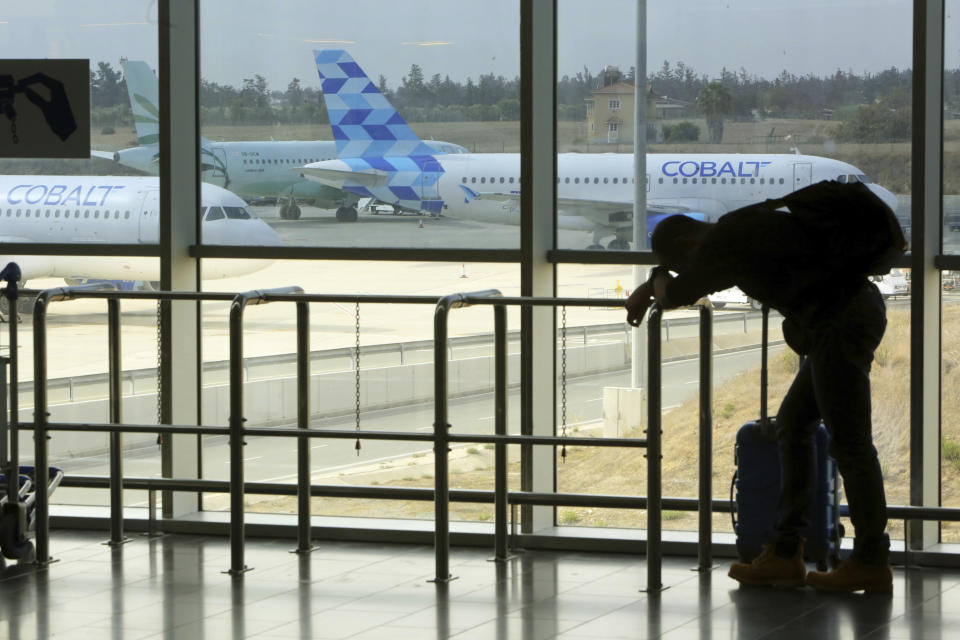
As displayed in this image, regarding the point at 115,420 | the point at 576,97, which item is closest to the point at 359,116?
the point at 576,97

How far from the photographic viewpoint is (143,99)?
5383 millimetres

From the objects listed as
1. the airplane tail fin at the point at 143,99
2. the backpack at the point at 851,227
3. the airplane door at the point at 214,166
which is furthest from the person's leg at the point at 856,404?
the airplane tail fin at the point at 143,99

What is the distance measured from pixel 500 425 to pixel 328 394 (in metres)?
0.97

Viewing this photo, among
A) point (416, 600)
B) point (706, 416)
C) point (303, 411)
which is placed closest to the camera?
point (416, 600)

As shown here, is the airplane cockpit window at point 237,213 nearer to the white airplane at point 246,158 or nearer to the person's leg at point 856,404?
the white airplane at point 246,158

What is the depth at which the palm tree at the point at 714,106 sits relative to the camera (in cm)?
499

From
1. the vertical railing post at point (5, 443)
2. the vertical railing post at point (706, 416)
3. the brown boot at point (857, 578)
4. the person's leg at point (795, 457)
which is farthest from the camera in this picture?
the vertical railing post at point (5, 443)

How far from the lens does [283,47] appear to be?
17.6ft

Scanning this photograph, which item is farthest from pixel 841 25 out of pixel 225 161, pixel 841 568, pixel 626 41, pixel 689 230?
pixel 225 161

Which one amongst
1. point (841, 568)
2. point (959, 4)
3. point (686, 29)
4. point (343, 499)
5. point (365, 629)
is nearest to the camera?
point (365, 629)

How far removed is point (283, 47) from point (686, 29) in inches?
64.3

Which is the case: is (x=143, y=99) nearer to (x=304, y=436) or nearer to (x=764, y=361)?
(x=304, y=436)

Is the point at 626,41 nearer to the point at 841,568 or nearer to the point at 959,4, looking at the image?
the point at 959,4

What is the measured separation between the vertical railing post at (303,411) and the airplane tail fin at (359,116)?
2.83 feet
